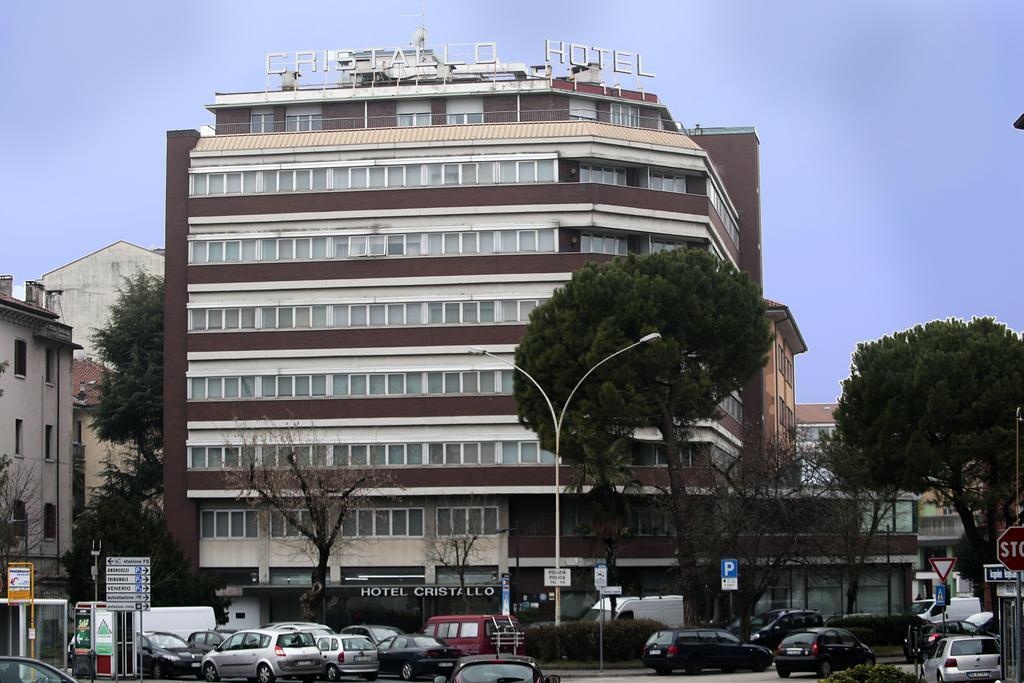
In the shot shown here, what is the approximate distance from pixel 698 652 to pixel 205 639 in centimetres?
1498

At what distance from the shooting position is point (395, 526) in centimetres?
7356

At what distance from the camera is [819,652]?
43656 mm

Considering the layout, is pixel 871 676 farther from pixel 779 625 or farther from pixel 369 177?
pixel 369 177

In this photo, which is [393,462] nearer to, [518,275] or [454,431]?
[454,431]

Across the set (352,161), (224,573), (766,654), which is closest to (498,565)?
(224,573)

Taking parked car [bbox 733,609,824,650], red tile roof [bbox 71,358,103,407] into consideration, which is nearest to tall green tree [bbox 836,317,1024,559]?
parked car [bbox 733,609,824,650]

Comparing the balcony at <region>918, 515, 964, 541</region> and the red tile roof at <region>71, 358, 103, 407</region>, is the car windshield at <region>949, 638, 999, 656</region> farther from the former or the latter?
the balcony at <region>918, 515, 964, 541</region>

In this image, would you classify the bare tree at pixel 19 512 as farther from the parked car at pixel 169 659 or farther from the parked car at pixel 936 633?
the parked car at pixel 936 633

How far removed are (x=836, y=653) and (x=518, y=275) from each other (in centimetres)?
3122

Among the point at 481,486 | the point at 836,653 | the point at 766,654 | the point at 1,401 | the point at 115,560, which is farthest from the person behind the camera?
the point at 481,486

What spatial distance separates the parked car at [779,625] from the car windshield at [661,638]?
1145cm

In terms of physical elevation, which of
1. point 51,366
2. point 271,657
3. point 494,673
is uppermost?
point 51,366

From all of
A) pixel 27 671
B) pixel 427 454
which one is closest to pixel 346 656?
pixel 27 671

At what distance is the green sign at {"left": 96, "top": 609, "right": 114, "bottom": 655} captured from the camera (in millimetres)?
38719
